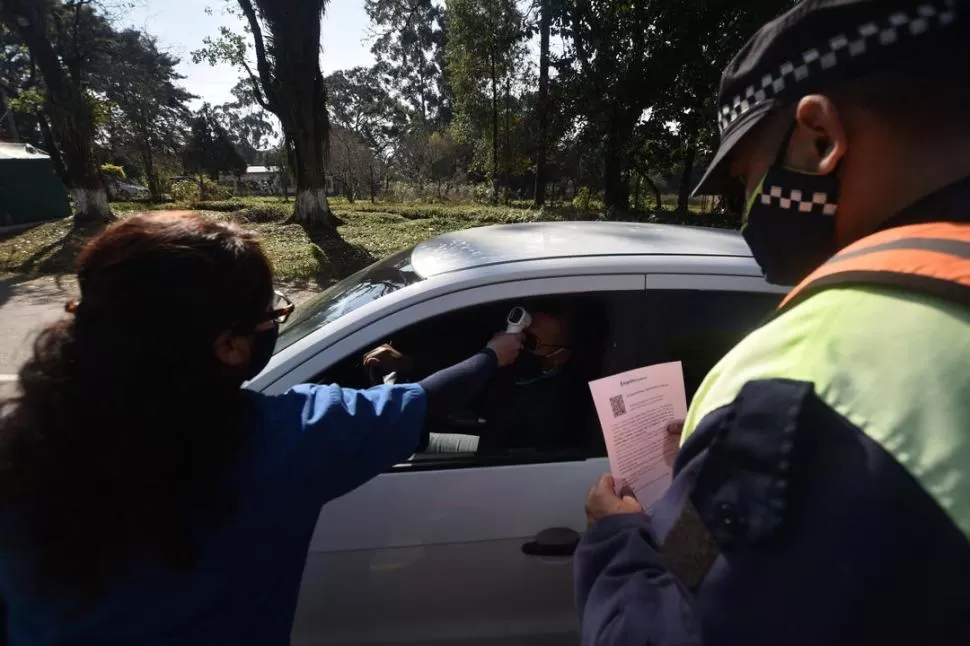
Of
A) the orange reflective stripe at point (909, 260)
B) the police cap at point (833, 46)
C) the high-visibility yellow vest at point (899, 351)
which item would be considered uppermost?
the police cap at point (833, 46)

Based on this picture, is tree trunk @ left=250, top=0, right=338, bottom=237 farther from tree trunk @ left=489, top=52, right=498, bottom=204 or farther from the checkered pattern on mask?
the checkered pattern on mask

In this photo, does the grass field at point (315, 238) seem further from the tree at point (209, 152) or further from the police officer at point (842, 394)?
the tree at point (209, 152)

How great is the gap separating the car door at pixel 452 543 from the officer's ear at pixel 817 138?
0.96 meters

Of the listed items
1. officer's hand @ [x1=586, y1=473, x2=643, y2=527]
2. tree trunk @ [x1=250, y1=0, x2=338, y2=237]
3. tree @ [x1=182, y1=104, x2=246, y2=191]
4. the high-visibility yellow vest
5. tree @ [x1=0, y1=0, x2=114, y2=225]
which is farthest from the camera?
tree @ [x1=182, y1=104, x2=246, y2=191]

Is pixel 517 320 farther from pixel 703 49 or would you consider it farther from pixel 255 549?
pixel 703 49

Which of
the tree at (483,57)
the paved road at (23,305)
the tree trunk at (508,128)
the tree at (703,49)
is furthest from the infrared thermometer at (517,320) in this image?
the tree trunk at (508,128)

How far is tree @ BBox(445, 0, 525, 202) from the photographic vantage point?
17547 millimetres

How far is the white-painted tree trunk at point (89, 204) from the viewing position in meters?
12.5

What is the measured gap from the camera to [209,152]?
34875mm

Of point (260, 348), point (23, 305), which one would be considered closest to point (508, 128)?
point (23, 305)

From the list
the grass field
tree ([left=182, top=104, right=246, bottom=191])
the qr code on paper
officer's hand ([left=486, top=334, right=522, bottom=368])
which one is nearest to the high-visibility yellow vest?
the qr code on paper

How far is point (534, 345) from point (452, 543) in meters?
0.69

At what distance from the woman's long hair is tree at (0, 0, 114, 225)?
46.1ft

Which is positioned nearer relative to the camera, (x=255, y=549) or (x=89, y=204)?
(x=255, y=549)
